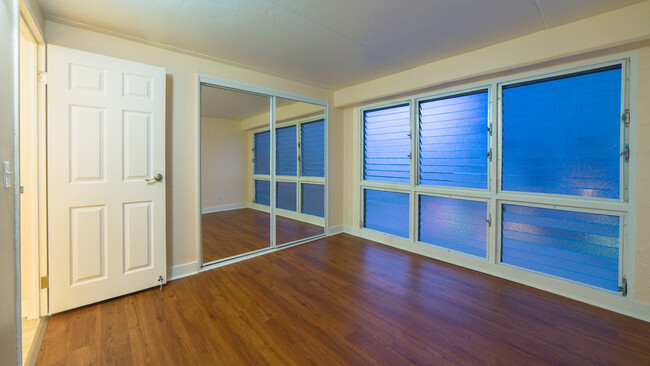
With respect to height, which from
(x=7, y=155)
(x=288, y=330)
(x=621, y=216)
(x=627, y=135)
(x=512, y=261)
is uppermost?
(x=627, y=135)

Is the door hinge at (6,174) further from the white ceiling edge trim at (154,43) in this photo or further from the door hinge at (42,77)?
the white ceiling edge trim at (154,43)

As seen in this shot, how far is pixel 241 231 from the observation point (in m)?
4.29

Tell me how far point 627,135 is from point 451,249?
195 cm

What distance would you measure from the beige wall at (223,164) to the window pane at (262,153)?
9.2 inches

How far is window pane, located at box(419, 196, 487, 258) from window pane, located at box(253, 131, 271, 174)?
2410 millimetres

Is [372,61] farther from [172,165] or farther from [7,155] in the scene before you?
[7,155]

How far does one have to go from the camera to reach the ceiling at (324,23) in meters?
2.04

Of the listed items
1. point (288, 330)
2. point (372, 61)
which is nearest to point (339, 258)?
point (288, 330)

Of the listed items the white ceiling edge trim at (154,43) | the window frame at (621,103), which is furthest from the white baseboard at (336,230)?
the window frame at (621,103)

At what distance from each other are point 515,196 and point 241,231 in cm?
380

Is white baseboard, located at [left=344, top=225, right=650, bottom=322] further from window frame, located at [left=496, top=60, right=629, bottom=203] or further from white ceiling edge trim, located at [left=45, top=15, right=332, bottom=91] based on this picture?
white ceiling edge trim, located at [left=45, top=15, right=332, bottom=91]

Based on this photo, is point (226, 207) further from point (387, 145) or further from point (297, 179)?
point (387, 145)

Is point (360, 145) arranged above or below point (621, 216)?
above

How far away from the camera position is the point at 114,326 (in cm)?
200
